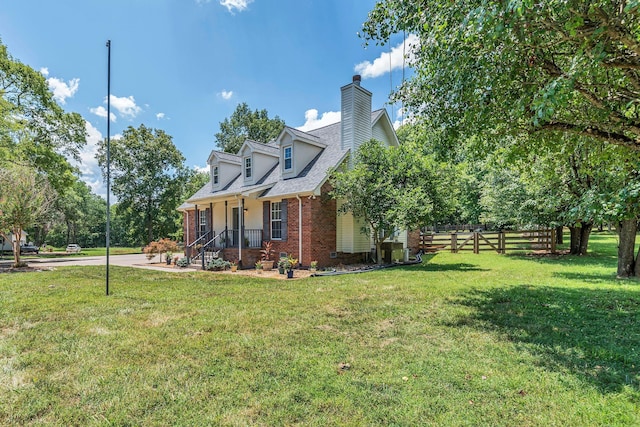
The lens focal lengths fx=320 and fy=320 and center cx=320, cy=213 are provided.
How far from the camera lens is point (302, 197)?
13.5 m

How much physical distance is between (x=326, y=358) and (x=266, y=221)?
11.4 metres

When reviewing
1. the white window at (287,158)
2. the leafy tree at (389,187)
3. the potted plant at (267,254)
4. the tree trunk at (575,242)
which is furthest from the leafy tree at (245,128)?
the tree trunk at (575,242)

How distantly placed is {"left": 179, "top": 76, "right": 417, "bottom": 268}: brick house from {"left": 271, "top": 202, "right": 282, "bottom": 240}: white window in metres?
0.05

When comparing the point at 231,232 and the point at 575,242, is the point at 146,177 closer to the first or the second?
the point at 231,232

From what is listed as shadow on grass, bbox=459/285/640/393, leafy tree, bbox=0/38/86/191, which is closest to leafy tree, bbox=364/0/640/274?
shadow on grass, bbox=459/285/640/393

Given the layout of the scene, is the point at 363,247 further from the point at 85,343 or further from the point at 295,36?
the point at 85,343

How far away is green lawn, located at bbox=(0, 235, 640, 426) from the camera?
9.69ft

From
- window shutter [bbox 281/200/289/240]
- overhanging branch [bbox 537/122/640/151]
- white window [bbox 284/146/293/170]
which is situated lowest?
window shutter [bbox 281/200/289/240]

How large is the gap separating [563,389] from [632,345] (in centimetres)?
216

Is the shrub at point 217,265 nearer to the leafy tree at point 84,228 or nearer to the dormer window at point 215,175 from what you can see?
the dormer window at point 215,175

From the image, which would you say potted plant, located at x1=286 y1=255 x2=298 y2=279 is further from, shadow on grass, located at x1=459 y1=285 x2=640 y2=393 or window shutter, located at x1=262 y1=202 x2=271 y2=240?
shadow on grass, located at x1=459 y1=285 x2=640 y2=393

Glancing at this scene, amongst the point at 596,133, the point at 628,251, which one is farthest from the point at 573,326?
the point at 628,251

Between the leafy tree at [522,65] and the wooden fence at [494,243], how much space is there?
44.1 ft

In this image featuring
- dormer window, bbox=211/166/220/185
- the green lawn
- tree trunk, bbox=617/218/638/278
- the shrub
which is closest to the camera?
the green lawn
